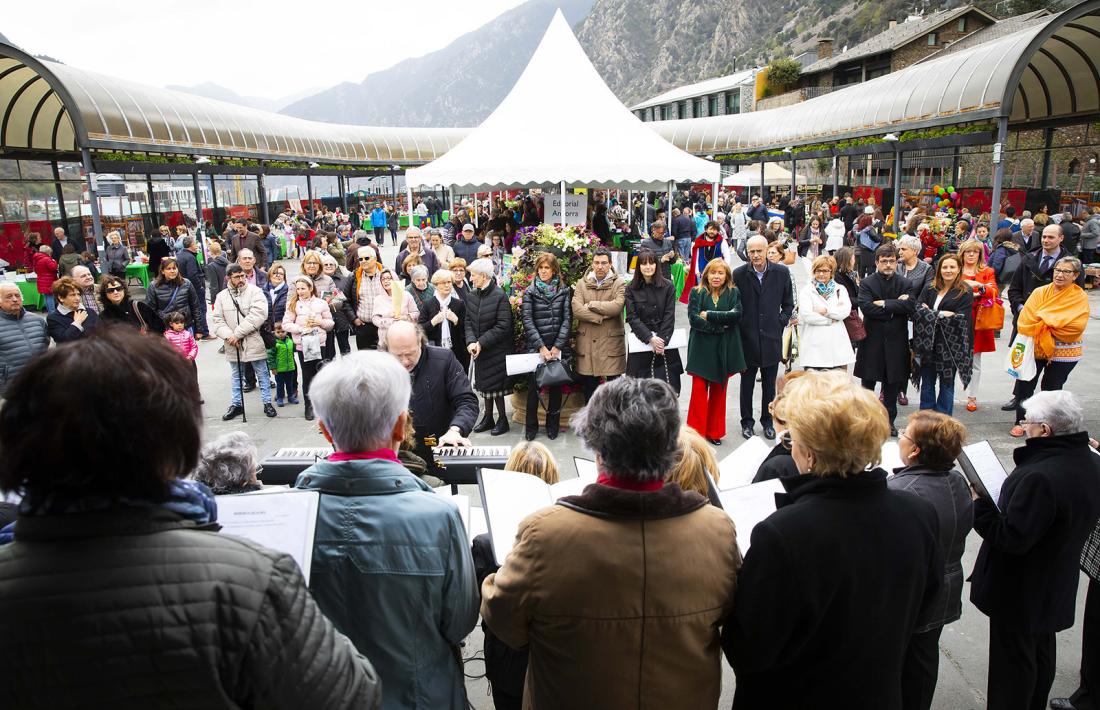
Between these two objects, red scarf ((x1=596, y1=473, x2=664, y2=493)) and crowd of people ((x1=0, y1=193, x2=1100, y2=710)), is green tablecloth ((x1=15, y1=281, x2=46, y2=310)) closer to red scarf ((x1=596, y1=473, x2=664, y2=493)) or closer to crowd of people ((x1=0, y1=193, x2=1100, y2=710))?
crowd of people ((x1=0, y1=193, x2=1100, y2=710))

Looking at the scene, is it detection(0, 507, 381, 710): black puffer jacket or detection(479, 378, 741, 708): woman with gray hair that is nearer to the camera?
detection(0, 507, 381, 710): black puffer jacket

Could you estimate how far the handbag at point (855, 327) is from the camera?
6734 mm

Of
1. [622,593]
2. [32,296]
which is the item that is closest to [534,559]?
[622,593]

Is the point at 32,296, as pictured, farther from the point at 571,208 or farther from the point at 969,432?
the point at 969,432

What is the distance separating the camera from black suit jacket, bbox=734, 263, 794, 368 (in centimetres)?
654

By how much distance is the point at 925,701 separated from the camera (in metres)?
2.69

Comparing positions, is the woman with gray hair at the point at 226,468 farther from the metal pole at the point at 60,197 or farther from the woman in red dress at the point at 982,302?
the metal pole at the point at 60,197

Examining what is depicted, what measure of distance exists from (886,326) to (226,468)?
19.4ft

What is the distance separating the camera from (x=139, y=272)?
50.4 feet

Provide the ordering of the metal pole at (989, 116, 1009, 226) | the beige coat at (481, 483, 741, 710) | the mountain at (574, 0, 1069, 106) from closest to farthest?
the beige coat at (481, 483, 741, 710), the metal pole at (989, 116, 1009, 226), the mountain at (574, 0, 1069, 106)

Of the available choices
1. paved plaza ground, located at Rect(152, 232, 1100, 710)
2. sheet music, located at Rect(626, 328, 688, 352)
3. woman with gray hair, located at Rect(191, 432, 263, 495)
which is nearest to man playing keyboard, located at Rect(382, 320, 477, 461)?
paved plaza ground, located at Rect(152, 232, 1100, 710)

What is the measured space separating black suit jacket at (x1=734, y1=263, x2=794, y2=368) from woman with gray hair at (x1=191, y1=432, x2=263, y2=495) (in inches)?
193

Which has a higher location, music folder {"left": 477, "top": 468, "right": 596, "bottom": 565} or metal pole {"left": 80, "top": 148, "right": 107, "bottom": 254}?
metal pole {"left": 80, "top": 148, "right": 107, "bottom": 254}

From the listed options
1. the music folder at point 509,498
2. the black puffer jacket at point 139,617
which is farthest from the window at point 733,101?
the black puffer jacket at point 139,617
